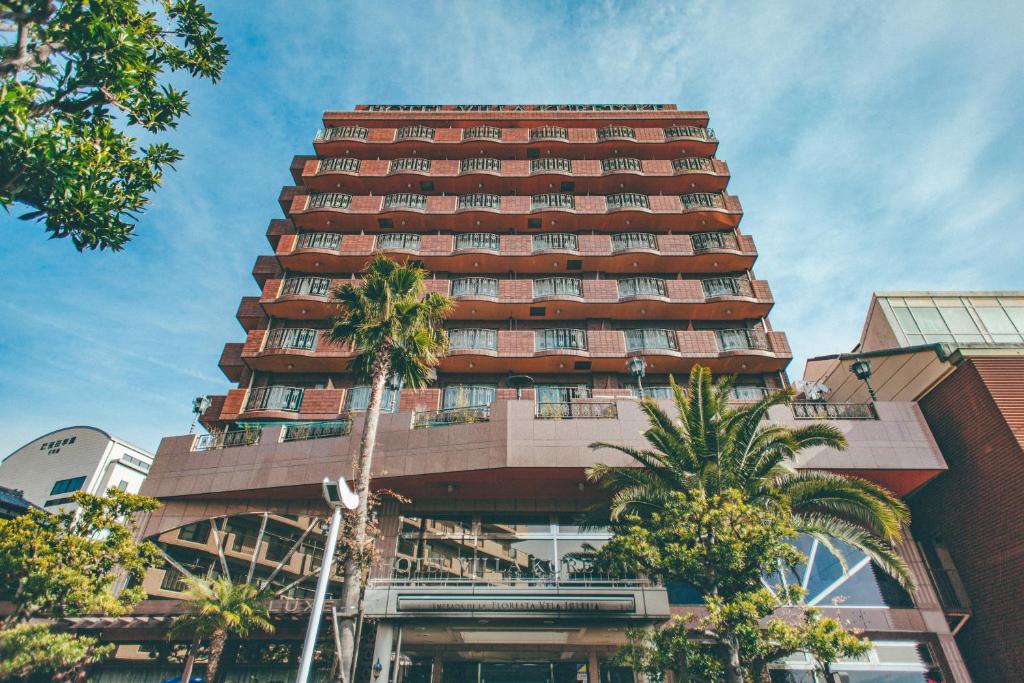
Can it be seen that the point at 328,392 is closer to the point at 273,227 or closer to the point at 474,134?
the point at 273,227

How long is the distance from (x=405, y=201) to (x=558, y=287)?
10.9 m

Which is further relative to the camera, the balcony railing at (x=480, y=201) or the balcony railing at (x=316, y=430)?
the balcony railing at (x=480, y=201)

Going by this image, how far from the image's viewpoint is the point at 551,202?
31.0 metres

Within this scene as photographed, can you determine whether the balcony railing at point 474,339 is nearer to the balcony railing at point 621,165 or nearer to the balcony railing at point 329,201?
the balcony railing at point 329,201

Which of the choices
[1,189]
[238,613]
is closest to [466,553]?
[238,613]

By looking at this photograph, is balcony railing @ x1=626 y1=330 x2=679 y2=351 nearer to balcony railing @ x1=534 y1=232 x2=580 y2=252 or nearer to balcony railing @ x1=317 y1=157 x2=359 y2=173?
balcony railing @ x1=534 y1=232 x2=580 y2=252

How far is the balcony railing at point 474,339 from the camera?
1035 inches

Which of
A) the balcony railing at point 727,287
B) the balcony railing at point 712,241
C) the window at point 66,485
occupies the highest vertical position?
the balcony railing at point 712,241

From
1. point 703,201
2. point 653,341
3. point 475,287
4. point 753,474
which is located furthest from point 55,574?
point 703,201

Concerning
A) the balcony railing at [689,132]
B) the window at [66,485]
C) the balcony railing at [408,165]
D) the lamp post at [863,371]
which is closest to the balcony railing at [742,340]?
the lamp post at [863,371]

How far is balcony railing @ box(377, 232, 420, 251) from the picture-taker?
95.9ft

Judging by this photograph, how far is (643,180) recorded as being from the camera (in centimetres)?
3198

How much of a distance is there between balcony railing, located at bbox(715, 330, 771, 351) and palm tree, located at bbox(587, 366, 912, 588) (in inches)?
471

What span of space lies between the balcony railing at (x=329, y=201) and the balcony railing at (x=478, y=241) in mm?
7141
